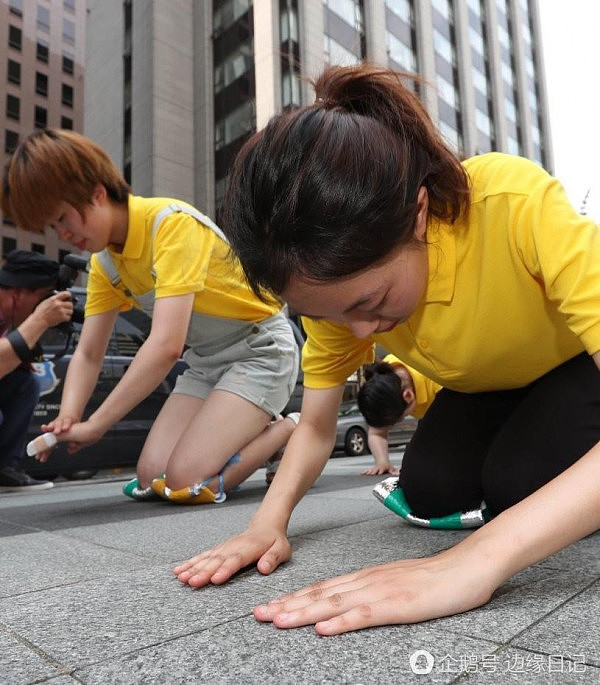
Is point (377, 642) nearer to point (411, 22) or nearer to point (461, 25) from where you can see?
point (411, 22)

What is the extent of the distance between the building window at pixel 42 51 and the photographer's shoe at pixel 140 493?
39.5 metres

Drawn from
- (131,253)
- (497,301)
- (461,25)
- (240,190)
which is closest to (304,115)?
(240,190)

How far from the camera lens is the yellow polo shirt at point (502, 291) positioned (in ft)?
3.33

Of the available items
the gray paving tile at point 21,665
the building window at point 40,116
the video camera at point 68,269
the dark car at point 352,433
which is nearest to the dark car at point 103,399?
the video camera at point 68,269

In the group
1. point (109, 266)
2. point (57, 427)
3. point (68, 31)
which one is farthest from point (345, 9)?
point (68, 31)

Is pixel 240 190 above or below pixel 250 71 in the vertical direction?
below

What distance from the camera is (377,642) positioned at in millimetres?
813

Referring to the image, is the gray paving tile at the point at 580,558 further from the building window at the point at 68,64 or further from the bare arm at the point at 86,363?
the building window at the point at 68,64

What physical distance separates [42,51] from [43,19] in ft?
7.54

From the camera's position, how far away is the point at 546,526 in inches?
34.2

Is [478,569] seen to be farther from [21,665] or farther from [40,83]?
[40,83]

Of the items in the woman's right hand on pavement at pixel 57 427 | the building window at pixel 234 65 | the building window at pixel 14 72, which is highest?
the building window at pixel 14 72

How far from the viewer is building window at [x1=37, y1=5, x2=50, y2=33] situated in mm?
35344

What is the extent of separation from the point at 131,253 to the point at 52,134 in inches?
20.0
